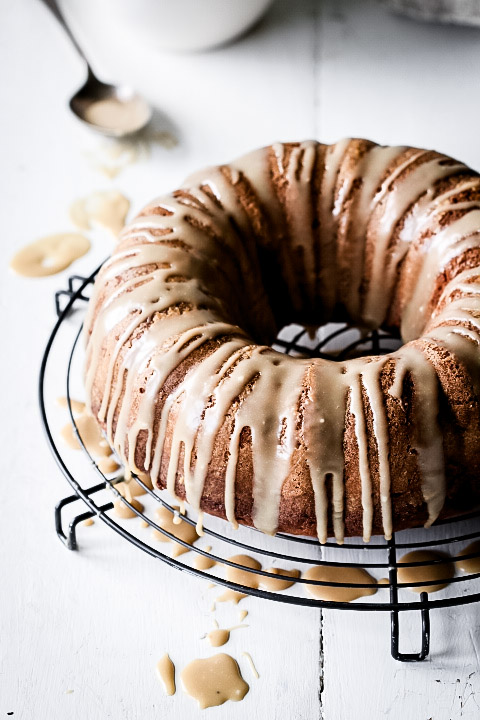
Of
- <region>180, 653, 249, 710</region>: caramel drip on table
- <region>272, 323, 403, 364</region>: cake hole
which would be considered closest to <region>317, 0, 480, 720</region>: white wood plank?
<region>180, 653, 249, 710</region>: caramel drip on table

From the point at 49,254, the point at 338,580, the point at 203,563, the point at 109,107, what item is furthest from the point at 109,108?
the point at 338,580

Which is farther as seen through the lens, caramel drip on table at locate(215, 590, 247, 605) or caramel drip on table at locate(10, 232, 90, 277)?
caramel drip on table at locate(10, 232, 90, 277)

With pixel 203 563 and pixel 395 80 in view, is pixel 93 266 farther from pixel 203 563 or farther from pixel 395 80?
pixel 395 80

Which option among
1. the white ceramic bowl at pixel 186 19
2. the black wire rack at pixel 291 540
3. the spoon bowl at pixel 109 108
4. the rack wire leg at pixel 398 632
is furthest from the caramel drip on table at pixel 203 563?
the white ceramic bowl at pixel 186 19

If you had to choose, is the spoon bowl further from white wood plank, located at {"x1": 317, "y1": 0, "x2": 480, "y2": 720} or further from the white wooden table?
white wood plank, located at {"x1": 317, "y1": 0, "x2": 480, "y2": 720}

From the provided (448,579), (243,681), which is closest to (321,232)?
Answer: (448,579)

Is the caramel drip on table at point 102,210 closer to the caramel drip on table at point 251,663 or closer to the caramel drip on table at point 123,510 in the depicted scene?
the caramel drip on table at point 123,510
